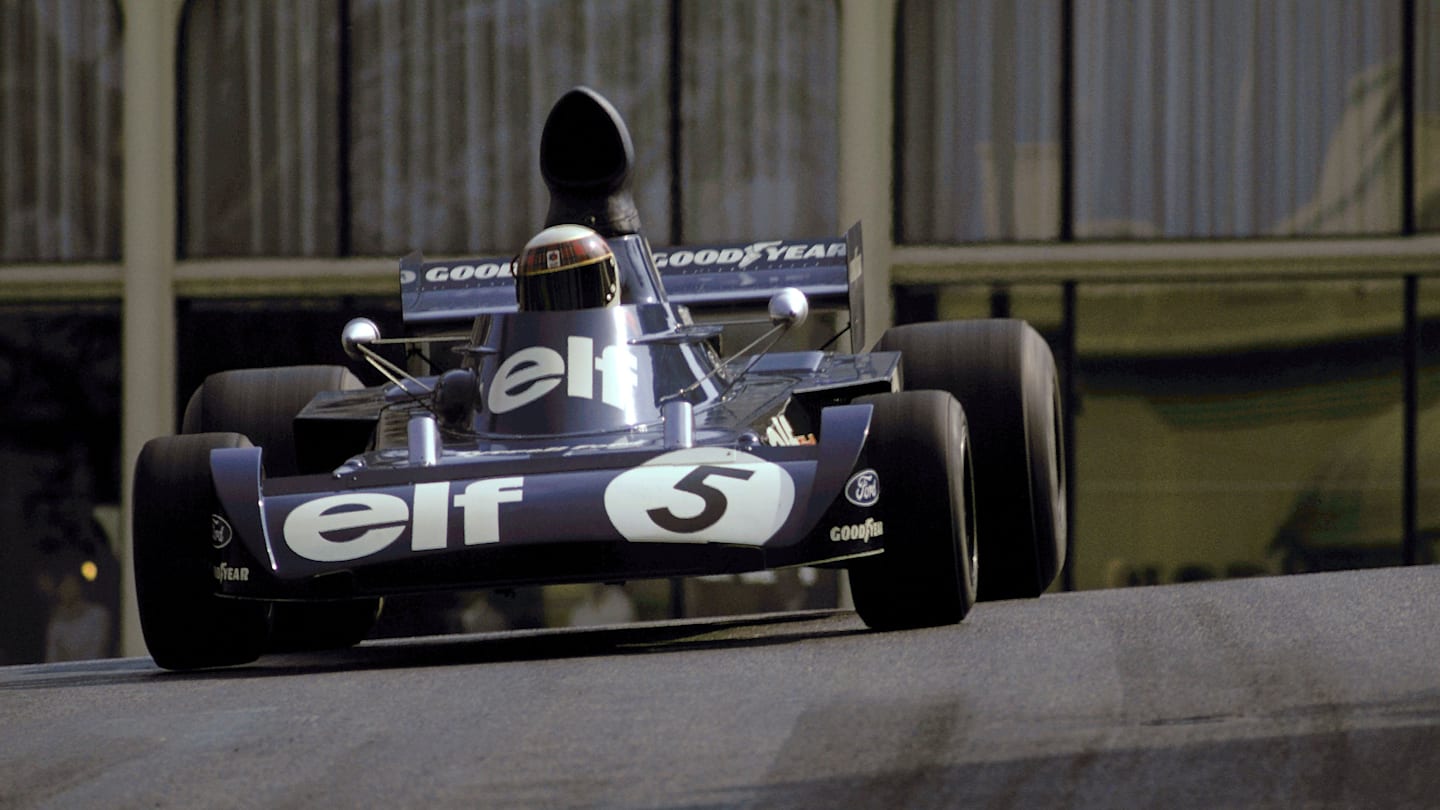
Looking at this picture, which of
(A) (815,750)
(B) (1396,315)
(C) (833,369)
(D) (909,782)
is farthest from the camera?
(B) (1396,315)

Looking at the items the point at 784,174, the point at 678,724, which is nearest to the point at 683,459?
the point at 678,724

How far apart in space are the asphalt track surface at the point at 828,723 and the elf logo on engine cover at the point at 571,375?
1.18 m

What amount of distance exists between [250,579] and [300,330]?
1060 centimetres

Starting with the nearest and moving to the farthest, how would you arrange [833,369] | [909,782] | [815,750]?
[909,782] → [815,750] → [833,369]

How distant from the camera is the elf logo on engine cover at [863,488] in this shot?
7.74m

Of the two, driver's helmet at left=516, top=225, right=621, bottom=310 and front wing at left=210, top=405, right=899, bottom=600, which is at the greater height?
driver's helmet at left=516, top=225, right=621, bottom=310

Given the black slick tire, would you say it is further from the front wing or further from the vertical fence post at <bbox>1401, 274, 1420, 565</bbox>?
the vertical fence post at <bbox>1401, 274, 1420, 565</bbox>

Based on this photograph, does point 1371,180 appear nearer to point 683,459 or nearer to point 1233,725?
point 683,459

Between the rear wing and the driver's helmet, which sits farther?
the rear wing

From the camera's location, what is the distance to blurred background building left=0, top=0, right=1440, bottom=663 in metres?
17.7

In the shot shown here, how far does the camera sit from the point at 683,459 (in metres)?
7.91

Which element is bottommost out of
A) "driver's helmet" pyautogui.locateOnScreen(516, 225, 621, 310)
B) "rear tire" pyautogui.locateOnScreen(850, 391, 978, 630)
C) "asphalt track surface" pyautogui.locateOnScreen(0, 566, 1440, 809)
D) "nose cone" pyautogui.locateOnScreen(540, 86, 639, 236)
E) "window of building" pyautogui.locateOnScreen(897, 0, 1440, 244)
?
"asphalt track surface" pyautogui.locateOnScreen(0, 566, 1440, 809)

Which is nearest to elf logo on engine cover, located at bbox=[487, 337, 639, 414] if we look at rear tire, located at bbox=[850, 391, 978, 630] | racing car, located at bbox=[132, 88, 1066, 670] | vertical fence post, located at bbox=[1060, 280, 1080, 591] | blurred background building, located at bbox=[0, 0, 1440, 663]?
racing car, located at bbox=[132, 88, 1066, 670]

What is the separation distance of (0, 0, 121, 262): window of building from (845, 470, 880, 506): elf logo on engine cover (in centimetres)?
1229
